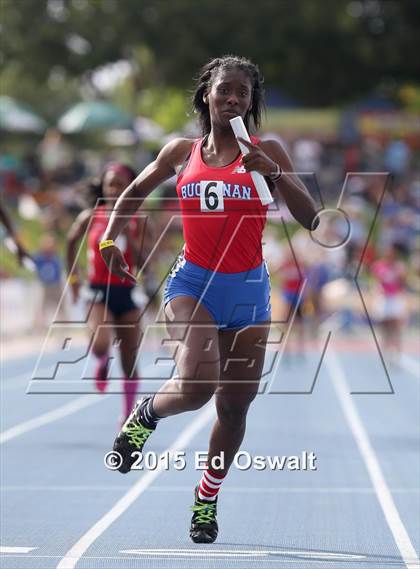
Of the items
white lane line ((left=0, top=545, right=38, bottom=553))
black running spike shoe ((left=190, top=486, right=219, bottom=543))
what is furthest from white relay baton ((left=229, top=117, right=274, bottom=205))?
white lane line ((left=0, top=545, right=38, bottom=553))

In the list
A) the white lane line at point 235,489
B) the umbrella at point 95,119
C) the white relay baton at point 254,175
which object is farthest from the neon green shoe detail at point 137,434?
the umbrella at point 95,119

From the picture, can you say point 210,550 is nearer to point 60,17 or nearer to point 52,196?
point 52,196

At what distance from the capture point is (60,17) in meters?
51.1

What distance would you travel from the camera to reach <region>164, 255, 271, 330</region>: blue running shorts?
21.4 ft

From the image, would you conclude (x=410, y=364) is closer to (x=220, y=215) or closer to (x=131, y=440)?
(x=131, y=440)

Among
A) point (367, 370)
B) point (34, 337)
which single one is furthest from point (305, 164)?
point (367, 370)

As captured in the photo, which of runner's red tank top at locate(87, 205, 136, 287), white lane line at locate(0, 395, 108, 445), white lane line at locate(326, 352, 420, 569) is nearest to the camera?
white lane line at locate(326, 352, 420, 569)

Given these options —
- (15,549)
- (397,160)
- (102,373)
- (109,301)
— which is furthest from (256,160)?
(397,160)

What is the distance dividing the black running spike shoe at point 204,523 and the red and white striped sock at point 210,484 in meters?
0.03

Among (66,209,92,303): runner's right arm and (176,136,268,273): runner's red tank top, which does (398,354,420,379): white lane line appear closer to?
(66,209,92,303): runner's right arm

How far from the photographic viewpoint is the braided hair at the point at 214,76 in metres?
6.35

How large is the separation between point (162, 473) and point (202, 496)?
3353 millimetres

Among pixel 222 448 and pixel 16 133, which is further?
pixel 16 133

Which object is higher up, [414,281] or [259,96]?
[414,281]
